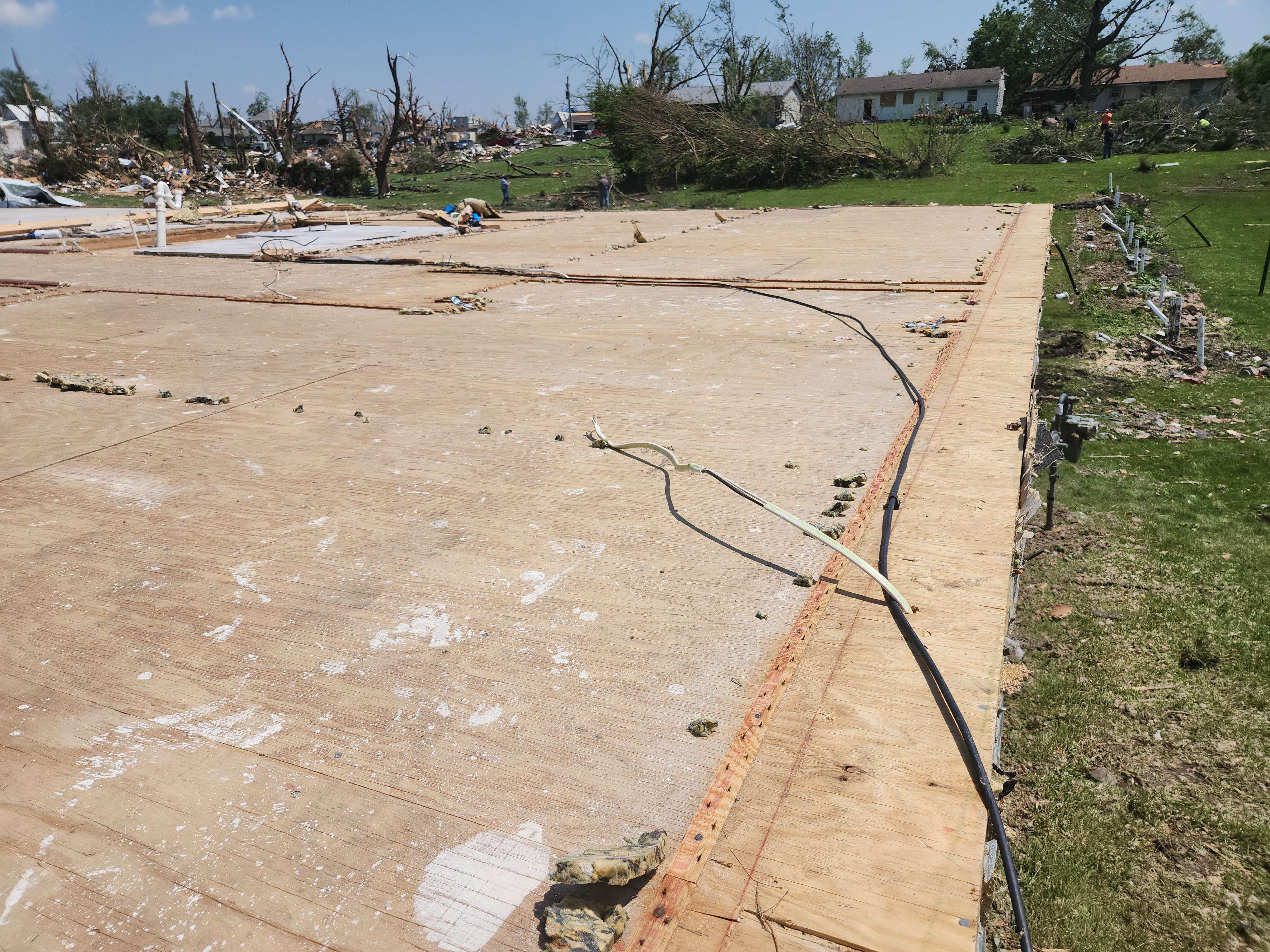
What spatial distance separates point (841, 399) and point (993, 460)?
3.01 feet

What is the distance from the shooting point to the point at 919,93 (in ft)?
171

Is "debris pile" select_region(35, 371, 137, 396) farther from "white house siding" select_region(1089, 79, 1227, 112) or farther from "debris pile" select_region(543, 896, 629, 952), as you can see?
"white house siding" select_region(1089, 79, 1227, 112)

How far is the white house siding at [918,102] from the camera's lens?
51312 mm

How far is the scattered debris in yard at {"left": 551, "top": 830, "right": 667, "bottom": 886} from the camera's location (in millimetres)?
1264

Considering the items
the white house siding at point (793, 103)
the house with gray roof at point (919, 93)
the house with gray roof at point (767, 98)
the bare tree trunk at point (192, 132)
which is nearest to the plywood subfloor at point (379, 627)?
the house with gray roof at point (767, 98)

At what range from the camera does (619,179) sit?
23766 millimetres

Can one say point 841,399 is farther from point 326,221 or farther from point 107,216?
point 107,216

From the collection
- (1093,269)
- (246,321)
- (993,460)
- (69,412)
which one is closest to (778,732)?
(993,460)

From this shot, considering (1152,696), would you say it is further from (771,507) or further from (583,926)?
(583,926)

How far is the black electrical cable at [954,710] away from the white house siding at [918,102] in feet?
180

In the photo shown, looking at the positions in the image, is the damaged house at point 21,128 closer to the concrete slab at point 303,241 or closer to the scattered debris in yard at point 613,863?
the concrete slab at point 303,241

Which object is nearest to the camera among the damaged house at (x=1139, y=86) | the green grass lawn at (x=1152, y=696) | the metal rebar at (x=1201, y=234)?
the green grass lawn at (x=1152, y=696)

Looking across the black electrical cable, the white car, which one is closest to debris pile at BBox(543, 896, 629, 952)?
the black electrical cable

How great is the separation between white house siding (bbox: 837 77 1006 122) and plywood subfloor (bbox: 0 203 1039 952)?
178 ft
